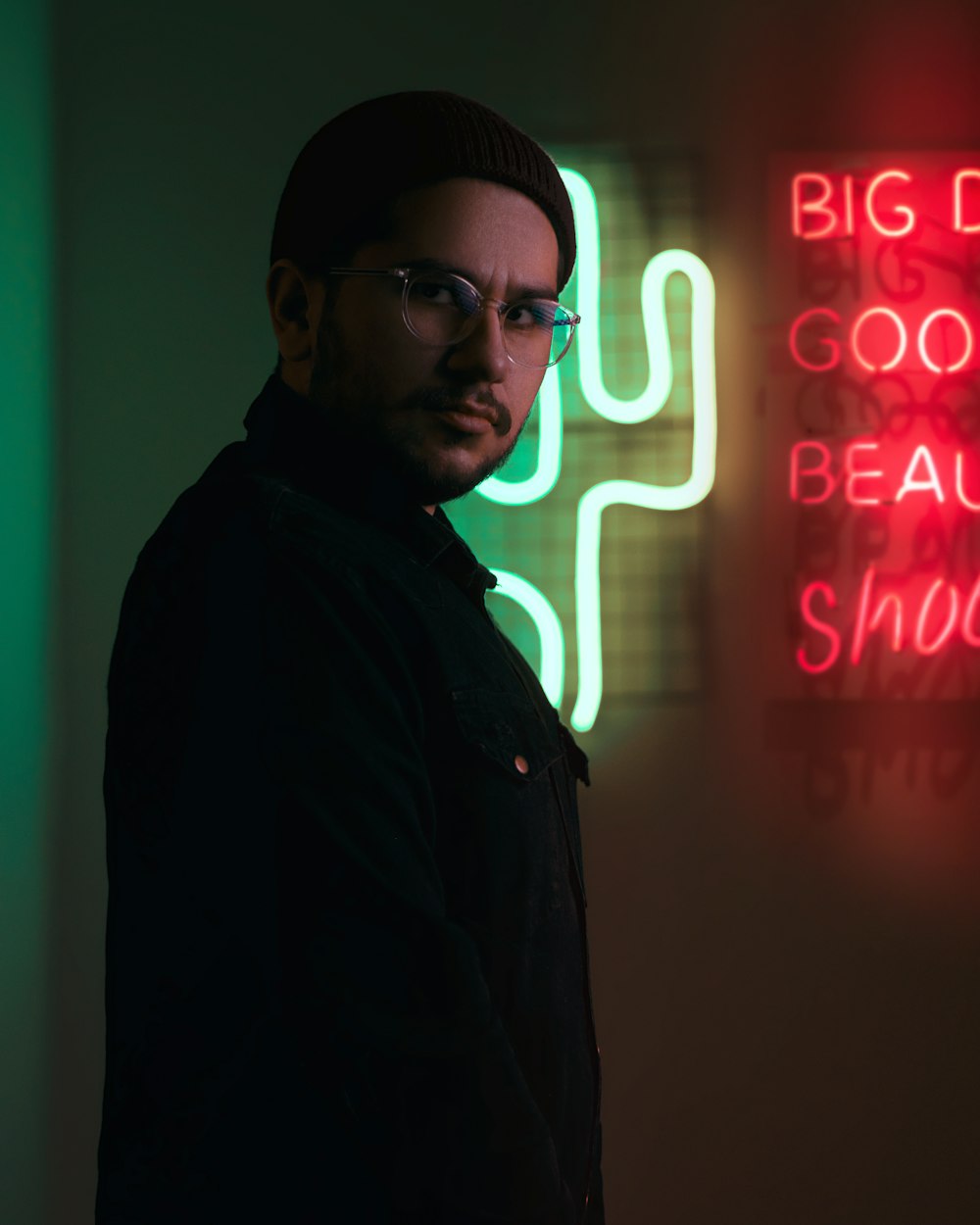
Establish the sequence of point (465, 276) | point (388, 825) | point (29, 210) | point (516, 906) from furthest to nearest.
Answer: point (29, 210), point (465, 276), point (516, 906), point (388, 825)

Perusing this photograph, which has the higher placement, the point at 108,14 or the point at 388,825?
the point at 108,14

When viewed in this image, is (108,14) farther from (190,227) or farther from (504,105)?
(504,105)

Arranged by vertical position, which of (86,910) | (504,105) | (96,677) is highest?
(504,105)

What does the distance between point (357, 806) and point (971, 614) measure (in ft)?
7.06

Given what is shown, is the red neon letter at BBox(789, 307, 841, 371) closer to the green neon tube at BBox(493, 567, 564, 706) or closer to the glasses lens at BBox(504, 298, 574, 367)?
the green neon tube at BBox(493, 567, 564, 706)

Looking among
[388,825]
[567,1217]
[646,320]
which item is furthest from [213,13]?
[567,1217]

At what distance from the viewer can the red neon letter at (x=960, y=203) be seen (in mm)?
2496

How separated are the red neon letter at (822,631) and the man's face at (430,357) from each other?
162 centimetres

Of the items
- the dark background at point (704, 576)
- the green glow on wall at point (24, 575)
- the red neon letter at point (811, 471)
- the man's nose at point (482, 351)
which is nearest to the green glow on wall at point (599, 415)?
the dark background at point (704, 576)

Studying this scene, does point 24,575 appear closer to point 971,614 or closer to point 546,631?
point 546,631

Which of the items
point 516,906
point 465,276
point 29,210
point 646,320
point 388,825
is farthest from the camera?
point 646,320

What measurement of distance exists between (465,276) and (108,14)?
2017mm

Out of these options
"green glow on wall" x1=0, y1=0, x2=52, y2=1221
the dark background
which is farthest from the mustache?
the dark background

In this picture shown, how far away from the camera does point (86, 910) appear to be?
A: 246cm
